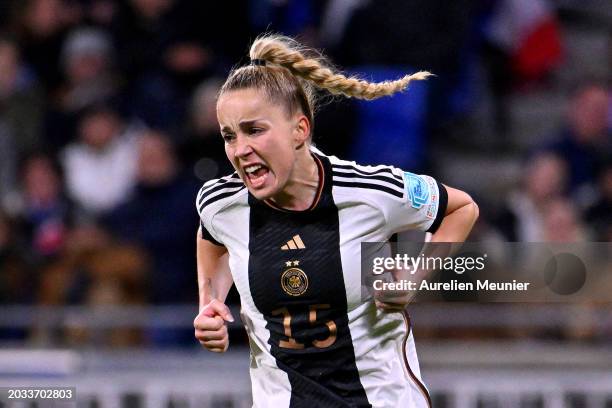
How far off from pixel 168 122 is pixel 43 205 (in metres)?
0.87

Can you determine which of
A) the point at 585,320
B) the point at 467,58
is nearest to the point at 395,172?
the point at 585,320

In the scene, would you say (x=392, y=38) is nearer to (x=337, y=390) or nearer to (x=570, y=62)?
(x=570, y=62)

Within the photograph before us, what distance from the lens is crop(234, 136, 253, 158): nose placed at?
3248 mm

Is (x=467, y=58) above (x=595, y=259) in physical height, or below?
above

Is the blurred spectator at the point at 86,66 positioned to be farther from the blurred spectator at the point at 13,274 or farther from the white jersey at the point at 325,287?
the white jersey at the point at 325,287

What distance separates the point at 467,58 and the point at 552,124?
2.49 feet

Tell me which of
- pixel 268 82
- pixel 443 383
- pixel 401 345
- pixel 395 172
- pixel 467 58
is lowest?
pixel 443 383

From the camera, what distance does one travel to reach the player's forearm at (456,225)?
3.49 metres

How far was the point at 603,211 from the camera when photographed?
6332 mm

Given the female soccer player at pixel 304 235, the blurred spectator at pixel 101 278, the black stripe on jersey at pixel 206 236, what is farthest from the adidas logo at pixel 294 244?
the blurred spectator at pixel 101 278

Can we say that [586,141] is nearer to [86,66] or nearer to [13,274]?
[86,66]

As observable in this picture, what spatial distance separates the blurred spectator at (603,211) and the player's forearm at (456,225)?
284cm

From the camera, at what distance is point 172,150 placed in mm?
6770

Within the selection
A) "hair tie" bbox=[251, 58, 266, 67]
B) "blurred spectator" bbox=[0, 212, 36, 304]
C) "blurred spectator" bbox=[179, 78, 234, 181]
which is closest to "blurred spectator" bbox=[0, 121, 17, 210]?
Result: "blurred spectator" bbox=[0, 212, 36, 304]
